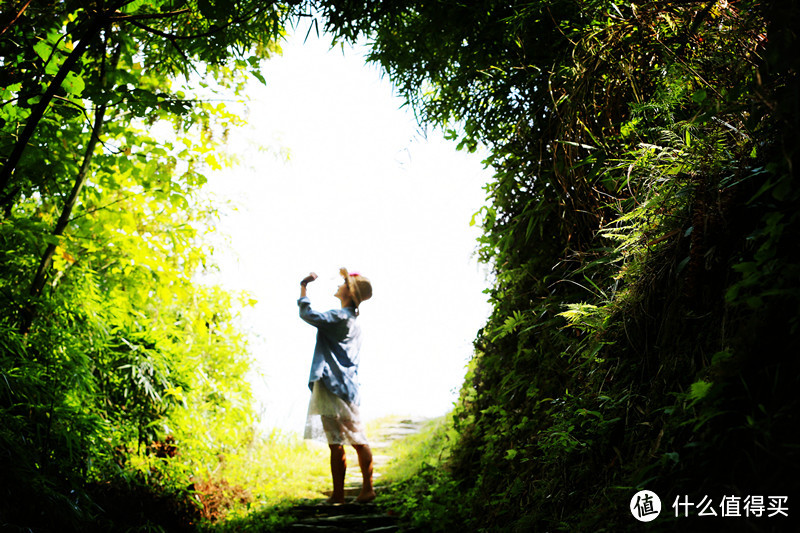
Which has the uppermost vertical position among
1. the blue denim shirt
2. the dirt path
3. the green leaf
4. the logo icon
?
the green leaf

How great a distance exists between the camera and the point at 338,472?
435 centimetres

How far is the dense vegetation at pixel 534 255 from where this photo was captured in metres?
1.39

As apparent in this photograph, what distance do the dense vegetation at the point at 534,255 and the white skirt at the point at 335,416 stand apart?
770 mm

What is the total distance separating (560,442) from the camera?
2.00 meters

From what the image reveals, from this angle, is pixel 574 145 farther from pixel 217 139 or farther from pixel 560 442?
pixel 217 139

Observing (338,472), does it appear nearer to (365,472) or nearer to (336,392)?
(365,472)

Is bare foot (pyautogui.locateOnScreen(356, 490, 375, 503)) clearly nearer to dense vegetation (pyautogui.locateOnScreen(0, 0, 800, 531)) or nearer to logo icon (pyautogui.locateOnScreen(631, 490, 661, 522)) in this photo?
dense vegetation (pyautogui.locateOnScreen(0, 0, 800, 531))

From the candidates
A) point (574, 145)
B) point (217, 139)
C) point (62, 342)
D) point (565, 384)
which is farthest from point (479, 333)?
point (217, 139)

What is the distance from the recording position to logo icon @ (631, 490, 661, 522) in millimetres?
1417

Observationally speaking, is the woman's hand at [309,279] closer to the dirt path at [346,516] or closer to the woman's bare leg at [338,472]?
the woman's bare leg at [338,472]

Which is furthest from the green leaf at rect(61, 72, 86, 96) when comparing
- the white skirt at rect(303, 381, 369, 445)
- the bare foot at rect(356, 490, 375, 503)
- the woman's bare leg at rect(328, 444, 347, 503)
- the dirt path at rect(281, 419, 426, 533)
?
the bare foot at rect(356, 490, 375, 503)

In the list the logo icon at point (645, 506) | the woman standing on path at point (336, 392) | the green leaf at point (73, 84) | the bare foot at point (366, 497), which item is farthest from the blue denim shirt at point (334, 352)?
the logo icon at point (645, 506)

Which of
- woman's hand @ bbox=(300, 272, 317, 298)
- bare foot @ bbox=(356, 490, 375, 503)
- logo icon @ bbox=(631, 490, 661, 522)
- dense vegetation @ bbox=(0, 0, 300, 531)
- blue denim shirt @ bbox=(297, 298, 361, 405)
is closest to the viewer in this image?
logo icon @ bbox=(631, 490, 661, 522)

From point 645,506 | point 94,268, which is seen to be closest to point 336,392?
point 94,268
